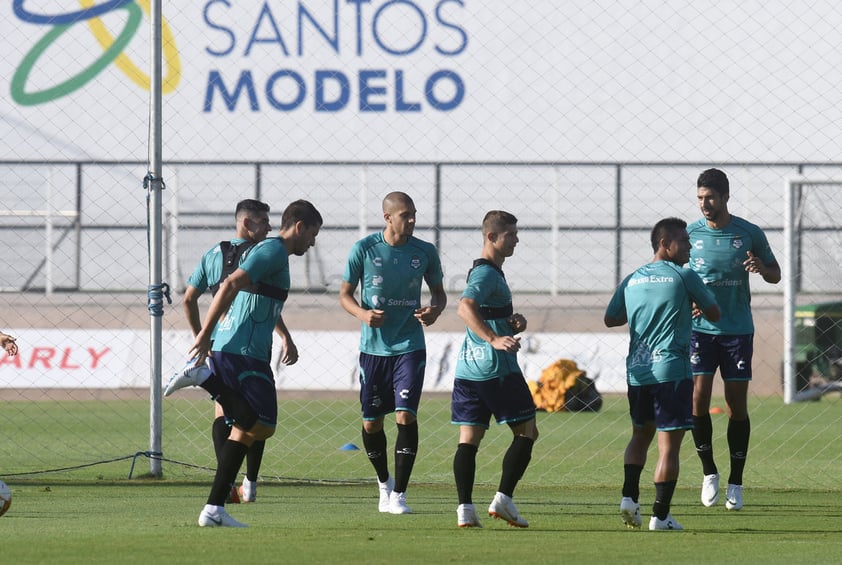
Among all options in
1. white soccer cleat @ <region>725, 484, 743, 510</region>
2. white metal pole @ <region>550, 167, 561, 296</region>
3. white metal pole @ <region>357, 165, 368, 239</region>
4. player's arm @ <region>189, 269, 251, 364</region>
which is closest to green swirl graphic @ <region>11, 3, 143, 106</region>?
white metal pole @ <region>357, 165, 368, 239</region>

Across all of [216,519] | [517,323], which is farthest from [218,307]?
[517,323]

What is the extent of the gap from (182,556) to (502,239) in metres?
2.53

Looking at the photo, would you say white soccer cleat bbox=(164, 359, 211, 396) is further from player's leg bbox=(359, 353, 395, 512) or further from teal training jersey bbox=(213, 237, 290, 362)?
player's leg bbox=(359, 353, 395, 512)

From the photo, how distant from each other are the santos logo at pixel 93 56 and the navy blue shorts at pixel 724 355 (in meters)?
18.7

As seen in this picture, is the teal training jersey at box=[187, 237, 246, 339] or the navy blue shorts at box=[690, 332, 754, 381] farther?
the navy blue shorts at box=[690, 332, 754, 381]

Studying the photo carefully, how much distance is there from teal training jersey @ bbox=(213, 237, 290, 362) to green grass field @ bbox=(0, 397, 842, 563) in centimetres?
96

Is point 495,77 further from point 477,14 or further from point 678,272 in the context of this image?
point 678,272

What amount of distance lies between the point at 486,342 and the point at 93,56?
2091 centimetres

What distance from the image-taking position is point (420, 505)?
8.98 metres

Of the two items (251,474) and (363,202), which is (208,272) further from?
(363,202)

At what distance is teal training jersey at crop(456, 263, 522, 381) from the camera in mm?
7691

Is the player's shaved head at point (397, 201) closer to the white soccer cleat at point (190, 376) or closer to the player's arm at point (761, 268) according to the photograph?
the white soccer cleat at point (190, 376)

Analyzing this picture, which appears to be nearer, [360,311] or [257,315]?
[257,315]

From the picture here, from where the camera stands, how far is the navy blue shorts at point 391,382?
8.52 m
